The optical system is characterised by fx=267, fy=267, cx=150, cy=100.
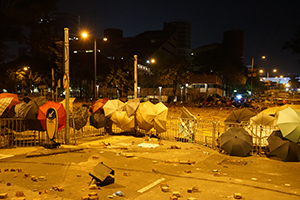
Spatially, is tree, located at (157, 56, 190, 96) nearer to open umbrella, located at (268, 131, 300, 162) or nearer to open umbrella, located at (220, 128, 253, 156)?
open umbrella, located at (220, 128, 253, 156)

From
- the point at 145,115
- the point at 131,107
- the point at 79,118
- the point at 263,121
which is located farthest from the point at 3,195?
the point at 263,121

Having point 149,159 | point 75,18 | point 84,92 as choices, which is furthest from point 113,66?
point 75,18

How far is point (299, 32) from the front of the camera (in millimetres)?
34688

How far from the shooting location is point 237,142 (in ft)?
30.1

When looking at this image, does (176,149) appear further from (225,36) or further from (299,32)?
(225,36)

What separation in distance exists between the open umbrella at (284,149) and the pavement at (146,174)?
212mm

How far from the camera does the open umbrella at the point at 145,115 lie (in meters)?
12.0

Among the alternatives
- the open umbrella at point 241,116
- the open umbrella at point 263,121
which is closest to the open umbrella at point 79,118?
the open umbrella at point 241,116

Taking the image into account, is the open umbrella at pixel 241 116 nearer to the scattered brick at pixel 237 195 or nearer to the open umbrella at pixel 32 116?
the scattered brick at pixel 237 195

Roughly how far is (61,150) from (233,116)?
7.15 metres

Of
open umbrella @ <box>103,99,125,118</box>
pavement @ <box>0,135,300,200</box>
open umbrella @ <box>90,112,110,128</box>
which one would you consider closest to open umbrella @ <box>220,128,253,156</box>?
pavement @ <box>0,135,300,200</box>

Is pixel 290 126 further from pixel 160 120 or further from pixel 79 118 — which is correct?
pixel 79 118

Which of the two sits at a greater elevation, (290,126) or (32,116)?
(32,116)

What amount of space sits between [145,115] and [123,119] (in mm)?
1182
